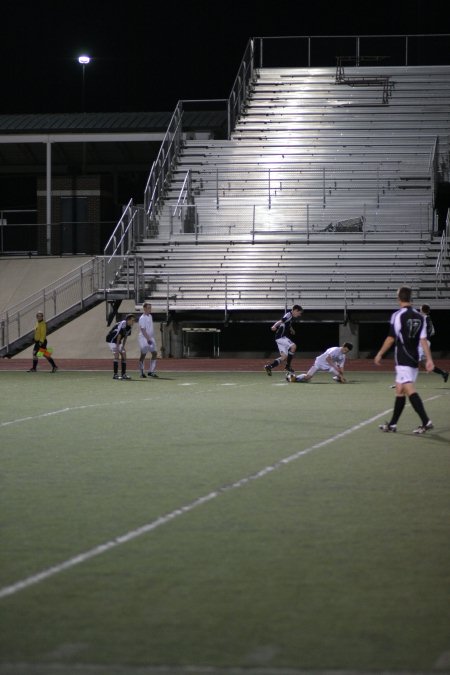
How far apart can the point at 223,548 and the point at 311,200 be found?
1325 inches

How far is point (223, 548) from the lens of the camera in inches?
288

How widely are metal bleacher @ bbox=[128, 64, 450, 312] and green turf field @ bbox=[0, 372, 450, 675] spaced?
2038 centimetres

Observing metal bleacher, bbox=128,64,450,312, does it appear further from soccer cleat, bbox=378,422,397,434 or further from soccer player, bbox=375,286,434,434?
soccer player, bbox=375,286,434,434

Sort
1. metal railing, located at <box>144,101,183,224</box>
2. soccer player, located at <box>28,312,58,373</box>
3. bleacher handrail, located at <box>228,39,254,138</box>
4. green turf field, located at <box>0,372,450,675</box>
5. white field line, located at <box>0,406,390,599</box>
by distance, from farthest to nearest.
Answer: bleacher handrail, located at <box>228,39,254,138</box> → metal railing, located at <box>144,101,183,224</box> → soccer player, located at <box>28,312,58,373</box> → white field line, located at <box>0,406,390,599</box> → green turf field, located at <box>0,372,450,675</box>

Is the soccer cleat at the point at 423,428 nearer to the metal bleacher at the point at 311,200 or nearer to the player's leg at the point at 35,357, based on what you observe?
the player's leg at the point at 35,357


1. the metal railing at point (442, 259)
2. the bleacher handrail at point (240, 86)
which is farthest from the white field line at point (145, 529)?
the bleacher handrail at point (240, 86)

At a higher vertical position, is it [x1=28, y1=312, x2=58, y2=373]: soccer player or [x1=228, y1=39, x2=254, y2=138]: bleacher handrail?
[x1=228, y1=39, x2=254, y2=138]: bleacher handrail

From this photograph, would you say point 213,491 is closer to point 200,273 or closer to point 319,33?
point 200,273

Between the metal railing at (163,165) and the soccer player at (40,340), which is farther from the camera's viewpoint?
the metal railing at (163,165)

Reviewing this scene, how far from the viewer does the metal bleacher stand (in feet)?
115

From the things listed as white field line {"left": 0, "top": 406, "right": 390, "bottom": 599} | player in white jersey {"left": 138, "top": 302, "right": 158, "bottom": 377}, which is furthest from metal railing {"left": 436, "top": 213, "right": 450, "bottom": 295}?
white field line {"left": 0, "top": 406, "right": 390, "bottom": 599}

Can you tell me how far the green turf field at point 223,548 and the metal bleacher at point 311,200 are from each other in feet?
66.9

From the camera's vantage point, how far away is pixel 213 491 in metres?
9.59

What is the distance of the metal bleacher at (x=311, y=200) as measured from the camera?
35188 mm
